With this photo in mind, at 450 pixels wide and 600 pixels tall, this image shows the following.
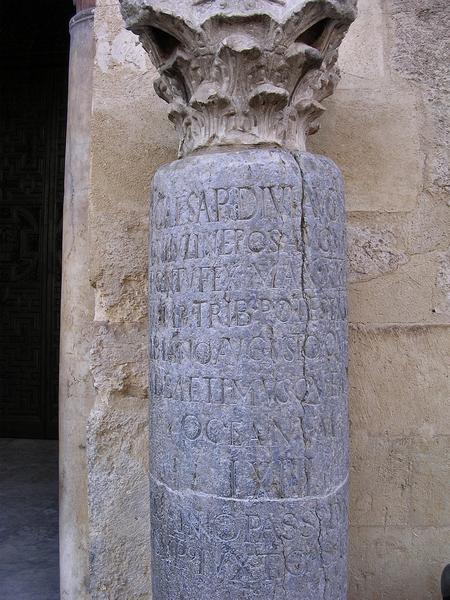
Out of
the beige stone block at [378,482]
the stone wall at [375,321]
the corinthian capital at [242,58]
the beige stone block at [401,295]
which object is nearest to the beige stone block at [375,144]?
the stone wall at [375,321]

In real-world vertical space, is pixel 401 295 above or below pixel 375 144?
below

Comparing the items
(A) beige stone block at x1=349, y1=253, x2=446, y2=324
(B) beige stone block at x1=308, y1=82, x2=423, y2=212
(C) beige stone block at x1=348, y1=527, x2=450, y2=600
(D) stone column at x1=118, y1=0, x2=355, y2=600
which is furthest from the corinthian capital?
(C) beige stone block at x1=348, y1=527, x2=450, y2=600

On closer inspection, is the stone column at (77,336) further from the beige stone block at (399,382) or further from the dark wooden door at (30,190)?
the dark wooden door at (30,190)

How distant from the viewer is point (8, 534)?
3234mm

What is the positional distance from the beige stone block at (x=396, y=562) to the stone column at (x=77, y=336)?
1036mm

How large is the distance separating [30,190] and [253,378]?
4488mm

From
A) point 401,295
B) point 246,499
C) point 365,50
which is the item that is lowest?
point 246,499

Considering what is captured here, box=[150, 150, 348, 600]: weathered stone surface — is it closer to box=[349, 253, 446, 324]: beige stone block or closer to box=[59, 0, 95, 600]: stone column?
box=[349, 253, 446, 324]: beige stone block

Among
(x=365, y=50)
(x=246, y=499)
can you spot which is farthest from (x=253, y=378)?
(x=365, y=50)

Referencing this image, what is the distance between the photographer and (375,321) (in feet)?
7.11

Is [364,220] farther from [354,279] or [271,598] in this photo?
[271,598]

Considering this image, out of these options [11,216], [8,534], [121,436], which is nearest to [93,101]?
[121,436]

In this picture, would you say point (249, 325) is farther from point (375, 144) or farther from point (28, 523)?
point (28, 523)

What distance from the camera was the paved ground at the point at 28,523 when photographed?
8.98 ft
